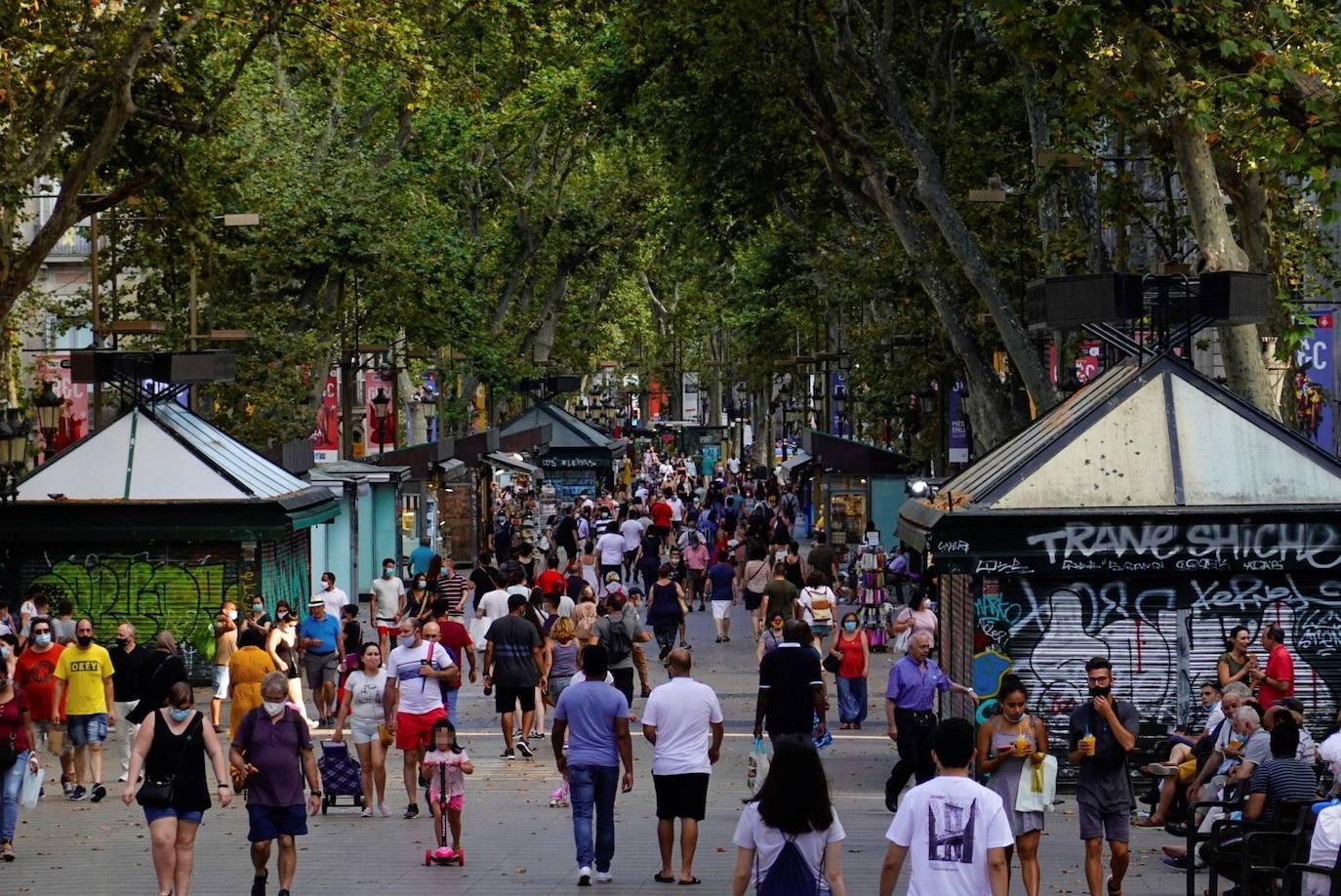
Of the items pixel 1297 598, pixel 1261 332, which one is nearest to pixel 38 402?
pixel 1261 332

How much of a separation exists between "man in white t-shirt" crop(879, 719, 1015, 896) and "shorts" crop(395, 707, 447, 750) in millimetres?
7960

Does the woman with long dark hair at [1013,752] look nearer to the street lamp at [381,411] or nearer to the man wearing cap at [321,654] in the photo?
the man wearing cap at [321,654]

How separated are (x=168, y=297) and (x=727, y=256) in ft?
31.8

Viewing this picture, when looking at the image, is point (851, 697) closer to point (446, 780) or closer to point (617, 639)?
point (617, 639)

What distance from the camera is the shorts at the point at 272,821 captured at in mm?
12305

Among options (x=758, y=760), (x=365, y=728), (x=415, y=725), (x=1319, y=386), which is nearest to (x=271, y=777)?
(x=415, y=725)

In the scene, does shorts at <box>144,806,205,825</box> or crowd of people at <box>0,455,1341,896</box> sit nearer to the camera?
crowd of people at <box>0,455,1341,896</box>

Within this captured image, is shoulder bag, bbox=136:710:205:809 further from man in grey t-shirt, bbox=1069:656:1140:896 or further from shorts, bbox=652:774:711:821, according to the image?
man in grey t-shirt, bbox=1069:656:1140:896

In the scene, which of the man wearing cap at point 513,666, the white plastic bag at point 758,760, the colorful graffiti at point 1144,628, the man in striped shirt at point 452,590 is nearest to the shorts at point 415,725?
the white plastic bag at point 758,760

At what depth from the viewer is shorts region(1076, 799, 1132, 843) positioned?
12.5m

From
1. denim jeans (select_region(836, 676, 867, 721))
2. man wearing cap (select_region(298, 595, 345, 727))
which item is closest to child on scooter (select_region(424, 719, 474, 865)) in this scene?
man wearing cap (select_region(298, 595, 345, 727))

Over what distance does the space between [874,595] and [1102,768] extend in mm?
18459

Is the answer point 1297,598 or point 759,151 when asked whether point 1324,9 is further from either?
point 759,151

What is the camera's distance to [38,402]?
30.8 meters
